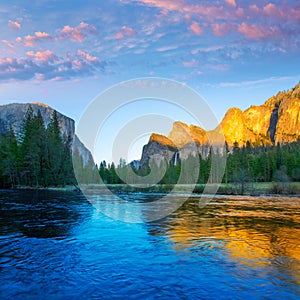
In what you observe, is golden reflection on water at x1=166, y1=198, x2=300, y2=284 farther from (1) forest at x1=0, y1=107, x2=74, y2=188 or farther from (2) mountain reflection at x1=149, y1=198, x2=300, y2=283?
(1) forest at x1=0, y1=107, x2=74, y2=188

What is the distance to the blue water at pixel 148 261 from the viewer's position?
36.3 feet

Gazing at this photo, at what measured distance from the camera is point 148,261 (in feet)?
48.5

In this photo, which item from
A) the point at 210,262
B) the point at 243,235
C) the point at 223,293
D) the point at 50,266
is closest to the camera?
the point at 223,293

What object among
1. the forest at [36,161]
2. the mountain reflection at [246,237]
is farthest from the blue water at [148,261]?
the forest at [36,161]

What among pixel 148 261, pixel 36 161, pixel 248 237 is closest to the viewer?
pixel 148 261

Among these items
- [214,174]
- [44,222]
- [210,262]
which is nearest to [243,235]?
[210,262]

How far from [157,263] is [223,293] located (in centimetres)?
419

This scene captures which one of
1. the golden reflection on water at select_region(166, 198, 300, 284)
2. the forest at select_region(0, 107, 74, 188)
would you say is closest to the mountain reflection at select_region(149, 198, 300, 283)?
the golden reflection on water at select_region(166, 198, 300, 284)

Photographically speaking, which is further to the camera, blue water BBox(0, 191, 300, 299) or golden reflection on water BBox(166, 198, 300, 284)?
golden reflection on water BBox(166, 198, 300, 284)

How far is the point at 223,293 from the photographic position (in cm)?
1088

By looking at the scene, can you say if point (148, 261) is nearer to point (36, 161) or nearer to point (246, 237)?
point (246, 237)

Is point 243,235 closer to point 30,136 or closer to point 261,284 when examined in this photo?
point 261,284

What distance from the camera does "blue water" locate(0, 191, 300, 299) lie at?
36.3 ft

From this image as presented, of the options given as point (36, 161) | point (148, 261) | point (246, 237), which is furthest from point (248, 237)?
point (36, 161)
